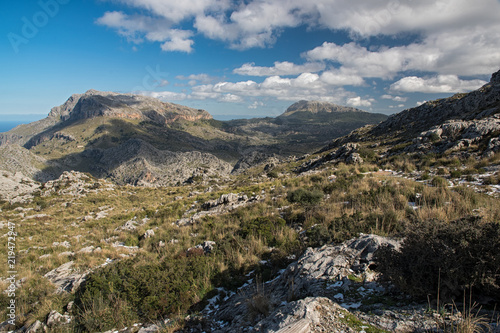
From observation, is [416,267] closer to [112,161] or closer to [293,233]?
[293,233]

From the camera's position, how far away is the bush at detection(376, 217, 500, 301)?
2.88 m

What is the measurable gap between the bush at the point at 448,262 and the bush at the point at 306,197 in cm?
737

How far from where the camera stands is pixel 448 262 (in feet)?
10.3

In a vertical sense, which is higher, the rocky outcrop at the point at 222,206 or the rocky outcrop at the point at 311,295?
the rocky outcrop at the point at 311,295

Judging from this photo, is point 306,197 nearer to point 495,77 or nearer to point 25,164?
point 495,77

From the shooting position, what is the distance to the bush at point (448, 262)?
2885 mm

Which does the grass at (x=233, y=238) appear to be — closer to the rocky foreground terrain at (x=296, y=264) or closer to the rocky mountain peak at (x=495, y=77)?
the rocky foreground terrain at (x=296, y=264)

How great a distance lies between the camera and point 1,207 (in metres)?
23.9

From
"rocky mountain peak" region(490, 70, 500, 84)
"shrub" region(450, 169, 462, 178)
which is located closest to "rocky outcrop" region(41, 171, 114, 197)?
"shrub" region(450, 169, 462, 178)

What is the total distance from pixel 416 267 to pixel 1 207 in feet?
120

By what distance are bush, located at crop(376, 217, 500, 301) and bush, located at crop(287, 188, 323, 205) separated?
290 inches

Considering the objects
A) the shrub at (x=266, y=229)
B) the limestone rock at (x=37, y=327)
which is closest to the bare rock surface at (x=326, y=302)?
the shrub at (x=266, y=229)

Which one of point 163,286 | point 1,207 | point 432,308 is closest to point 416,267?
point 432,308

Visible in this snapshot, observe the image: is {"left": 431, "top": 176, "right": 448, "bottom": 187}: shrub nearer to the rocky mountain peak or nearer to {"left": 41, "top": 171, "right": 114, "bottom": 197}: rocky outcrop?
{"left": 41, "top": 171, "right": 114, "bottom": 197}: rocky outcrop
